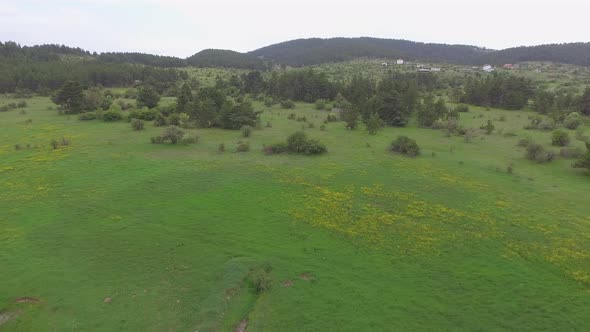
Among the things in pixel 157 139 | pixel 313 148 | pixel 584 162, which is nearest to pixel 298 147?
pixel 313 148

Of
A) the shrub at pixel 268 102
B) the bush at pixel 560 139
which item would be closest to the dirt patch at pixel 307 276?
the bush at pixel 560 139

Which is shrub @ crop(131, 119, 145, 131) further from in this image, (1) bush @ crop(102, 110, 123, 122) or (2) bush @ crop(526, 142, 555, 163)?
(2) bush @ crop(526, 142, 555, 163)

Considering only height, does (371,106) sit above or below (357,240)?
above

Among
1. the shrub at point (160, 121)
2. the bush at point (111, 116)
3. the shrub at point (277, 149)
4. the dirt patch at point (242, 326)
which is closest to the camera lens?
the dirt patch at point (242, 326)

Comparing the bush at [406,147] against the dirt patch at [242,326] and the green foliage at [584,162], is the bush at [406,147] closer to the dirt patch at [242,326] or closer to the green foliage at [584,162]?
the green foliage at [584,162]

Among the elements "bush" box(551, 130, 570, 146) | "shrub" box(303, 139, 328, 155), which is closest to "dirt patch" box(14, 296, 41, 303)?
"shrub" box(303, 139, 328, 155)

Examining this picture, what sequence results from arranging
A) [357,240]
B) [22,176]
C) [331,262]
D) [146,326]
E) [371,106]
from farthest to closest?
[371,106] < [22,176] < [357,240] < [331,262] < [146,326]

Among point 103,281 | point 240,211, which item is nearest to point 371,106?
point 240,211

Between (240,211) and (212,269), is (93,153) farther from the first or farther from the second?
(212,269)
